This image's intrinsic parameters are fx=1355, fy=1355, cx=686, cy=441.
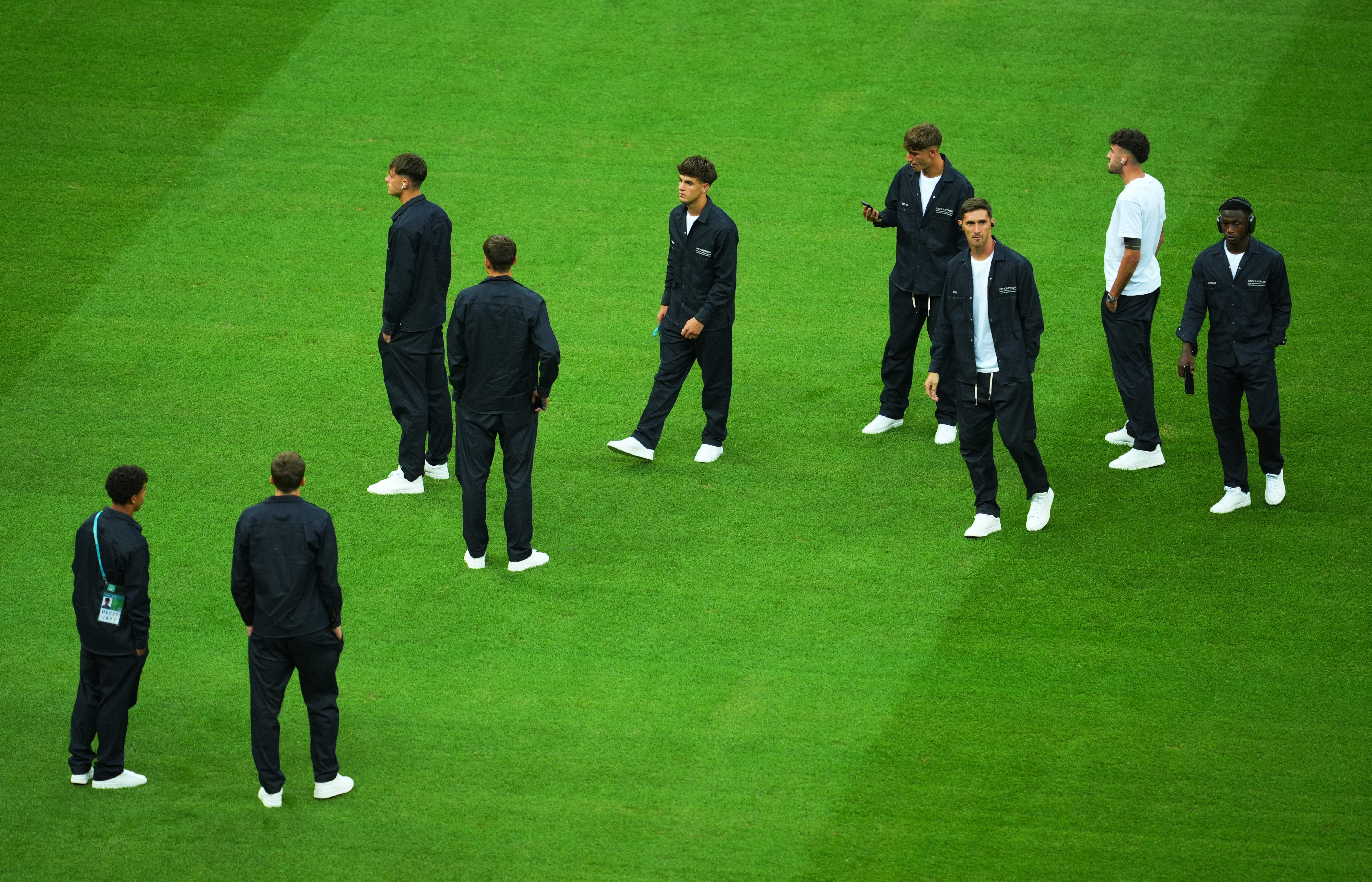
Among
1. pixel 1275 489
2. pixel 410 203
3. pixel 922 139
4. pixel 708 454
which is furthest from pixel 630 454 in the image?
pixel 1275 489

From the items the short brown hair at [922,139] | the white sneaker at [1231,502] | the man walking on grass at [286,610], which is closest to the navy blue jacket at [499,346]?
the man walking on grass at [286,610]

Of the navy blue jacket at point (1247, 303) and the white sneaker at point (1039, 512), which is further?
the white sneaker at point (1039, 512)

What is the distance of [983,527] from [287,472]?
4285 millimetres

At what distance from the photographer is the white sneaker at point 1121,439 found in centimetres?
928

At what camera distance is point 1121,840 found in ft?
19.4

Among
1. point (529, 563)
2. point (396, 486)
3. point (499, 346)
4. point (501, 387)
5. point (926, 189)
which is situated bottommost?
point (529, 563)

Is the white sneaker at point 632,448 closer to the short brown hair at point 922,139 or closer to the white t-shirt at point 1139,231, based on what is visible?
the short brown hair at point 922,139

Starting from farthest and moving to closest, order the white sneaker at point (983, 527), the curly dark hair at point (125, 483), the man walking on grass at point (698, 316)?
1. the man walking on grass at point (698, 316)
2. the white sneaker at point (983, 527)
3. the curly dark hair at point (125, 483)

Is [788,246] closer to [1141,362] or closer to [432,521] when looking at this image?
[1141,362]

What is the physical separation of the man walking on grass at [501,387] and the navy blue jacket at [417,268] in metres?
0.76

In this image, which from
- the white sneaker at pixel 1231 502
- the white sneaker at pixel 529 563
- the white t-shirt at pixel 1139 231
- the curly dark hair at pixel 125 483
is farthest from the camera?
the white t-shirt at pixel 1139 231

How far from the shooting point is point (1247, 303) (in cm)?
818

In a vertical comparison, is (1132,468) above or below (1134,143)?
below

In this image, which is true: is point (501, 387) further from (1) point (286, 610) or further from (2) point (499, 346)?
(1) point (286, 610)
